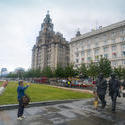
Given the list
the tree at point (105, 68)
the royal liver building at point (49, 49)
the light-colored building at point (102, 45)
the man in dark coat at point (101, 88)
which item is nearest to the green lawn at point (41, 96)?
the man in dark coat at point (101, 88)

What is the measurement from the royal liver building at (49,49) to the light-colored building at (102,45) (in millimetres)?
27630

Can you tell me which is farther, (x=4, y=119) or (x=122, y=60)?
(x=122, y=60)

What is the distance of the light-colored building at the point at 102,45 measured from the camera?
141ft

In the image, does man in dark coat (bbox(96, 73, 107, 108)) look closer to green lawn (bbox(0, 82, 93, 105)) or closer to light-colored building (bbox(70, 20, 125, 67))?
green lawn (bbox(0, 82, 93, 105))

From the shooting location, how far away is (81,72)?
41688 millimetres

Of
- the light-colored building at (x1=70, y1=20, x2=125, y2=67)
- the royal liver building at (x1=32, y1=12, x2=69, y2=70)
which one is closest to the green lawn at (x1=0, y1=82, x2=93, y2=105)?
the light-colored building at (x1=70, y1=20, x2=125, y2=67)

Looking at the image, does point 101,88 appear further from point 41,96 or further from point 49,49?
point 49,49

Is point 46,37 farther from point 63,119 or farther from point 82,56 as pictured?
point 63,119

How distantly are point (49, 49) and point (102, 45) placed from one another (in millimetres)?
51106

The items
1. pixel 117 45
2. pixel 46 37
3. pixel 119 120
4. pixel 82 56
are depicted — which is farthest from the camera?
pixel 46 37

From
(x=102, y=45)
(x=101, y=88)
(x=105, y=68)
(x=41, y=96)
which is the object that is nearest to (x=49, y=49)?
(x=102, y=45)

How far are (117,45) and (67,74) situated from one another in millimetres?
20320

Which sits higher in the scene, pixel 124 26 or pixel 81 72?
pixel 124 26

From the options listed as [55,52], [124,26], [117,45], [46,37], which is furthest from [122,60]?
[46,37]
